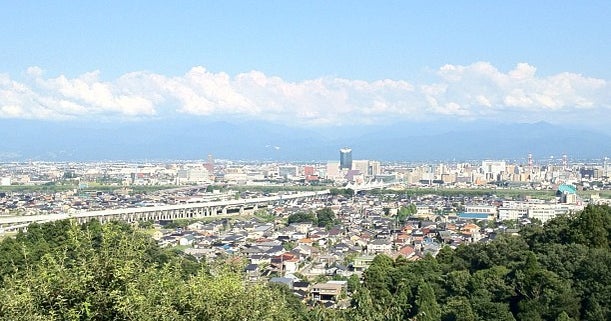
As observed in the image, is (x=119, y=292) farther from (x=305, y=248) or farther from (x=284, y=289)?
(x=305, y=248)

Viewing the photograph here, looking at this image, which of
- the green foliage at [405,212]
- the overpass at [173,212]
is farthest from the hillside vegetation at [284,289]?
the green foliage at [405,212]

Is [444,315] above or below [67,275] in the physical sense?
below

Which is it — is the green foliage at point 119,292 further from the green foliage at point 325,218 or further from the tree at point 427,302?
the green foliage at point 325,218

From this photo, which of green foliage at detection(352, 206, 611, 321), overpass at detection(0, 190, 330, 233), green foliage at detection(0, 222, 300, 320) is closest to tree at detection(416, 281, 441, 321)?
green foliage at detection(352, 206, 611, 321)

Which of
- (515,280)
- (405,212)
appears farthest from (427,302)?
(405,212)

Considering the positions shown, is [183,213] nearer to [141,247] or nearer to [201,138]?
[141,247]

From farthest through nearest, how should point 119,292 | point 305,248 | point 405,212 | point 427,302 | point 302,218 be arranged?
1. point 405,212
2. point 302,218
3. point 305,248
4. point 427,302
5. point 119,292

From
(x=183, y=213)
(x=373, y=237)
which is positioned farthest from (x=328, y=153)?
(x=373, y=237)

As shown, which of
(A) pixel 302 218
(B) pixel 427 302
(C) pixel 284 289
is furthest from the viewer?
(A) pixel 302 218
